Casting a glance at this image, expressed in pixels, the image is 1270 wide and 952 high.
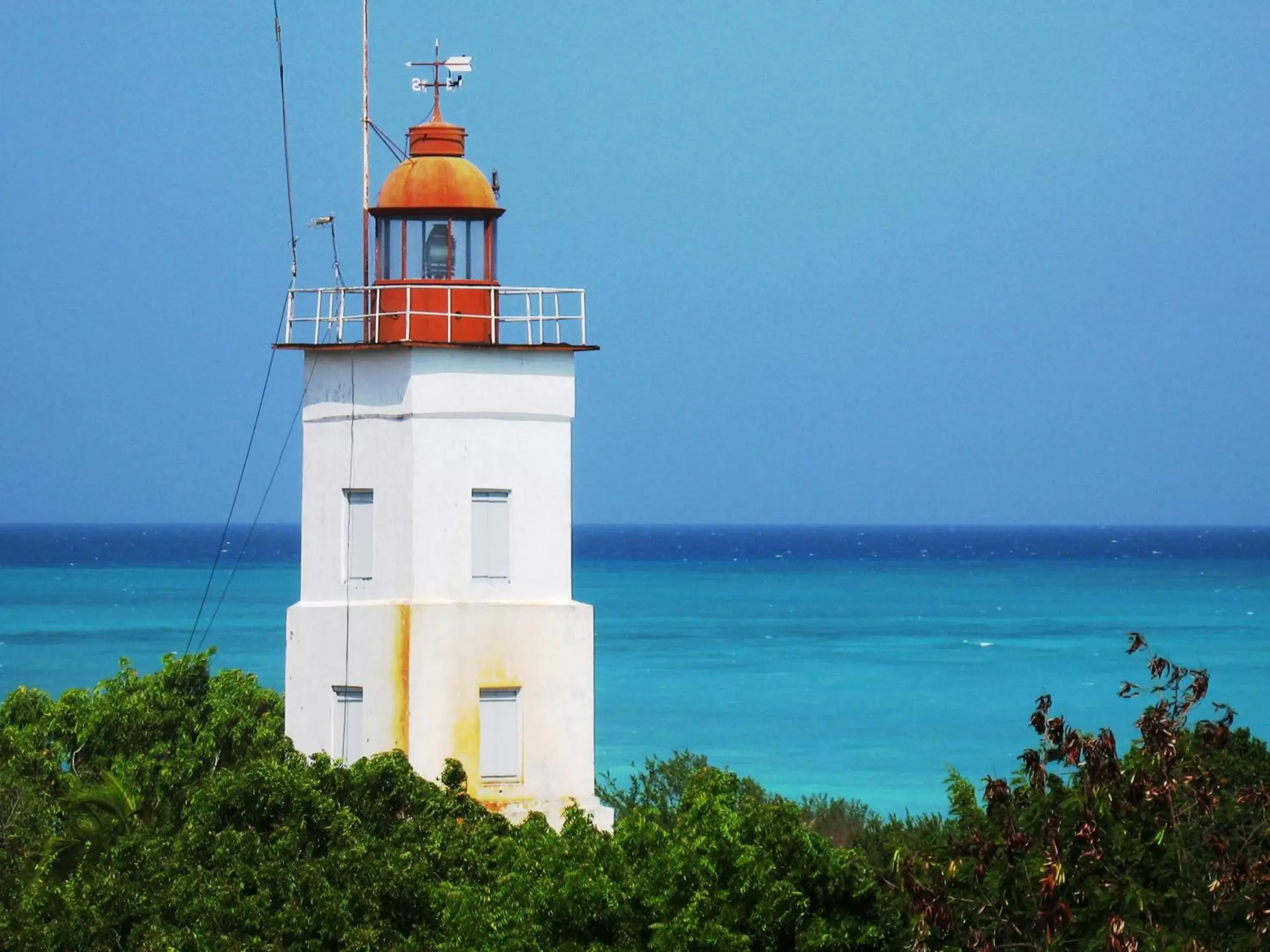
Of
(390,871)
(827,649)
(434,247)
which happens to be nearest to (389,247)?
(434,247)

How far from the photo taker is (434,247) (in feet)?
72.5

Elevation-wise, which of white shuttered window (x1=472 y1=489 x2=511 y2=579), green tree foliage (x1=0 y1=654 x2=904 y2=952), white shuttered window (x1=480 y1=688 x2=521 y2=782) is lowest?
green tree foliage (x1=0 y1=654 x2=904 y2=952)

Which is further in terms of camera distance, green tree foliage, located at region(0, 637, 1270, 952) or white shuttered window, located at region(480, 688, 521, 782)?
white shuttered window, located at region(480, 688, 521, 782)

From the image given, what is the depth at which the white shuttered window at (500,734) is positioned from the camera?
21.3 meters

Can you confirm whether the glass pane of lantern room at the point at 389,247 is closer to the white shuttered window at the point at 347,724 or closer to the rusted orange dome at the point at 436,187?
the rusted orange dome at the point at 436,187

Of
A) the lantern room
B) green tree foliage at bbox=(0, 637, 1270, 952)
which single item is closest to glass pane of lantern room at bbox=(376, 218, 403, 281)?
the lantern room

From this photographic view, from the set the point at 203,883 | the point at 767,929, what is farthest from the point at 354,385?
the point at 767,929

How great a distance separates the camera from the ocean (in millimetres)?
57906

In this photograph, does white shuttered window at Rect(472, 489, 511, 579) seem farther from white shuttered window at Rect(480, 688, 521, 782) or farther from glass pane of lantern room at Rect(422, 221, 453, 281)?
glass pane of lantern room at Rect(422, 221, 453, 281)

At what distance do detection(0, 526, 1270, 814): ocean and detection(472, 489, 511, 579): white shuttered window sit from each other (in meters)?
28.0

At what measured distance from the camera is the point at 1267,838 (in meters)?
13.1

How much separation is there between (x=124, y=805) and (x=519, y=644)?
444cm

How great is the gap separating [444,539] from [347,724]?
220 cm

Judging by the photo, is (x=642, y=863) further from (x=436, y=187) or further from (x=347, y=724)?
(x=436, y=187)
